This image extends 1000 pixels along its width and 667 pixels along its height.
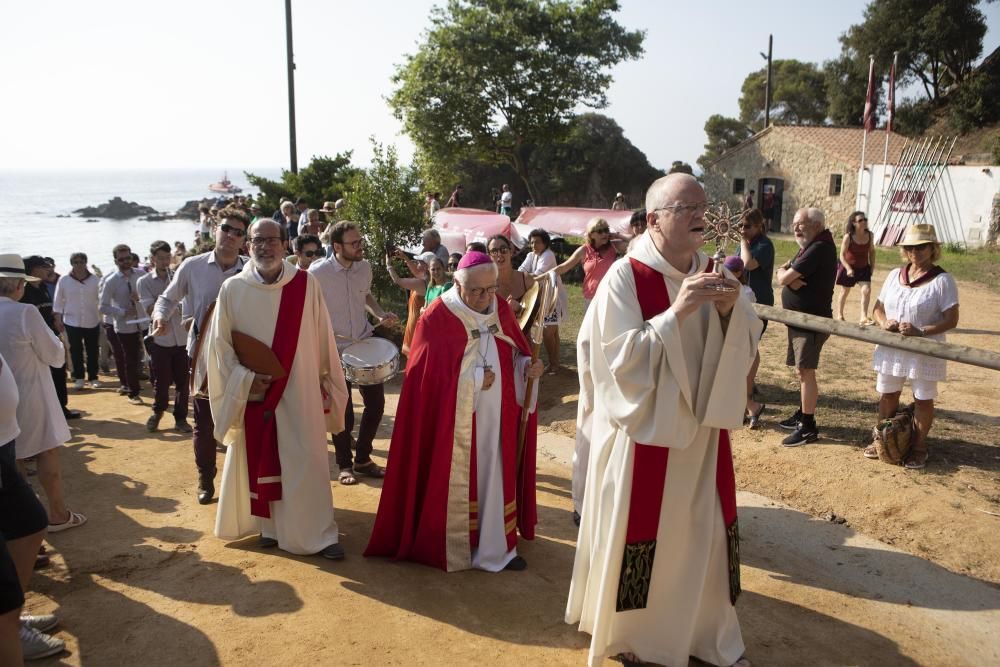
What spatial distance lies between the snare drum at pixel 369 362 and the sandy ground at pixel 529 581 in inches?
39.7

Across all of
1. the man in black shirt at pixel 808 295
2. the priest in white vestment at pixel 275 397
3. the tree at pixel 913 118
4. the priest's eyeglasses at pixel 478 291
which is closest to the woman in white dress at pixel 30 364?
the priest in white vestment at pixel 275 397

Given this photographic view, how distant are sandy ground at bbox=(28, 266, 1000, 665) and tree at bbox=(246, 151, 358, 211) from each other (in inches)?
560

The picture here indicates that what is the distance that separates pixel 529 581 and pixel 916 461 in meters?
3.55

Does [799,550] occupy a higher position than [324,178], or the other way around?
[324,178]

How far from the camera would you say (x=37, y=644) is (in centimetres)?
387

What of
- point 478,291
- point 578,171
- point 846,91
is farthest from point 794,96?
point 478,291

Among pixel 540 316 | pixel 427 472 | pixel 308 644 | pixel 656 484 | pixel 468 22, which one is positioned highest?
pixel 468 22

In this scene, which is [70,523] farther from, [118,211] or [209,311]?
[118,211]

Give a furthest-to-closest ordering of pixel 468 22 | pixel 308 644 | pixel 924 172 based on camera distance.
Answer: pixel 468 22 < pixel 924 172 < pixel 308 644

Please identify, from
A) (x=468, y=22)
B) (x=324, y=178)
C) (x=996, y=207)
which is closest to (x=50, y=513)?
(x=324, y=178)

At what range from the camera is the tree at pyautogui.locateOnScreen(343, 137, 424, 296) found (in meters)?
12.7

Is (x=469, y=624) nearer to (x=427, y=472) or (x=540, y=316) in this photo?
(x=427, y=472)

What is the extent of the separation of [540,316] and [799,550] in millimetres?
2481

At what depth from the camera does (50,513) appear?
5559 millimetres
